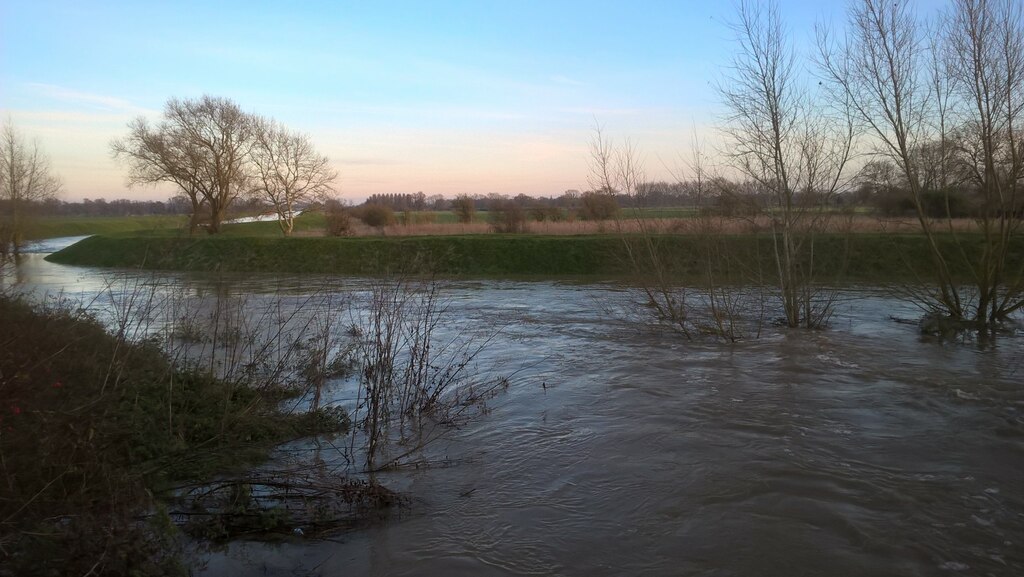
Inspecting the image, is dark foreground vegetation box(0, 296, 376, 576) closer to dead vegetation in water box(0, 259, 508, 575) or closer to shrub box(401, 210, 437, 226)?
dead vegetation in water box(0, 259, 508, 575)

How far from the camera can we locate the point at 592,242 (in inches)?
1227

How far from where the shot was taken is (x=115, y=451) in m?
5.99

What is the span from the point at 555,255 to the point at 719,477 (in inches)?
977

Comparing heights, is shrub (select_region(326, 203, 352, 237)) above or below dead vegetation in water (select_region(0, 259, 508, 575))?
above

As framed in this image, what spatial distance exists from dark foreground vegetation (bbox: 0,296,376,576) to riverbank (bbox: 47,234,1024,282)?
152 centimetres

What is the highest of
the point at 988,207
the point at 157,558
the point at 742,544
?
the point at 988,207

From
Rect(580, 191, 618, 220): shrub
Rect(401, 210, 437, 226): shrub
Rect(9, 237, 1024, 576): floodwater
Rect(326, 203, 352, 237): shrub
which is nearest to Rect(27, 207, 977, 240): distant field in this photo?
Rect(401, 210, 437, 226): shrub

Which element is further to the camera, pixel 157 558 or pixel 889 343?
pixel 889 343

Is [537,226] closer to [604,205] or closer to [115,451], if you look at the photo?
[604,205]

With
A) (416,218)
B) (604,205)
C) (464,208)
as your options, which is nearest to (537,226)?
(464,208)

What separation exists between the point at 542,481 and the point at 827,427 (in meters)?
3.93

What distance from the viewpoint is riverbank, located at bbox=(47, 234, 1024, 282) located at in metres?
14.3

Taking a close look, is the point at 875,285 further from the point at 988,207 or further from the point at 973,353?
the point at 973,353

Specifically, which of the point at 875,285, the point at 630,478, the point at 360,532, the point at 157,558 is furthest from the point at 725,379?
the point at 875,285
